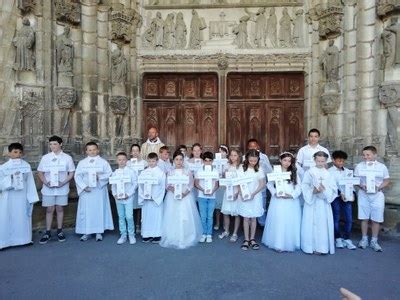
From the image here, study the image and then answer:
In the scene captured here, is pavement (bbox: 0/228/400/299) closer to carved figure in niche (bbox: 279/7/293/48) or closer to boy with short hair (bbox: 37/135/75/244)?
boy with short hair (bbox: 37/135/75/244)

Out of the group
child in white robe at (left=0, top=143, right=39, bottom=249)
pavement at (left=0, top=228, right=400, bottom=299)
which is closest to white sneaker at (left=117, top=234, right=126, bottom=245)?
pavement at (left=0, top=228, right=400, bottom=299)

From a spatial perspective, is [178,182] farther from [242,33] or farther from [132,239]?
[242,33]

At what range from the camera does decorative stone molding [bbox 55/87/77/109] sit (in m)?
7.08

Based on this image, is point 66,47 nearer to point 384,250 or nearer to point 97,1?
point 97,1

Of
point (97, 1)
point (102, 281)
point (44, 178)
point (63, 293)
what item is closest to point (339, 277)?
point (102, 281)

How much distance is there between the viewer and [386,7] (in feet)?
21.5

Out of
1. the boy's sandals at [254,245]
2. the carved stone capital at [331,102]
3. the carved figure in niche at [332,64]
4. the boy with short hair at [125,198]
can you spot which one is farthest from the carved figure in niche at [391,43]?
the boy with short hair at [125,198]

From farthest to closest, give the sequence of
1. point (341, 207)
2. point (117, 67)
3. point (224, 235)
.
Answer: point (117, 67) < point (224, 235) < point (341, 207)

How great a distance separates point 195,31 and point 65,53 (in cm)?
297

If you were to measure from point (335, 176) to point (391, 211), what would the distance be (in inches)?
55.7

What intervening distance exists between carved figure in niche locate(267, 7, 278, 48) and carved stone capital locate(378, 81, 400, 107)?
2.66m

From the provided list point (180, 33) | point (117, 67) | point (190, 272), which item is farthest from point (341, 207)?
point (117, 67)

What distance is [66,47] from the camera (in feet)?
23.5

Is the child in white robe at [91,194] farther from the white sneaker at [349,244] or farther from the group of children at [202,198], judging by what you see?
the white sneaker at [349,244]
